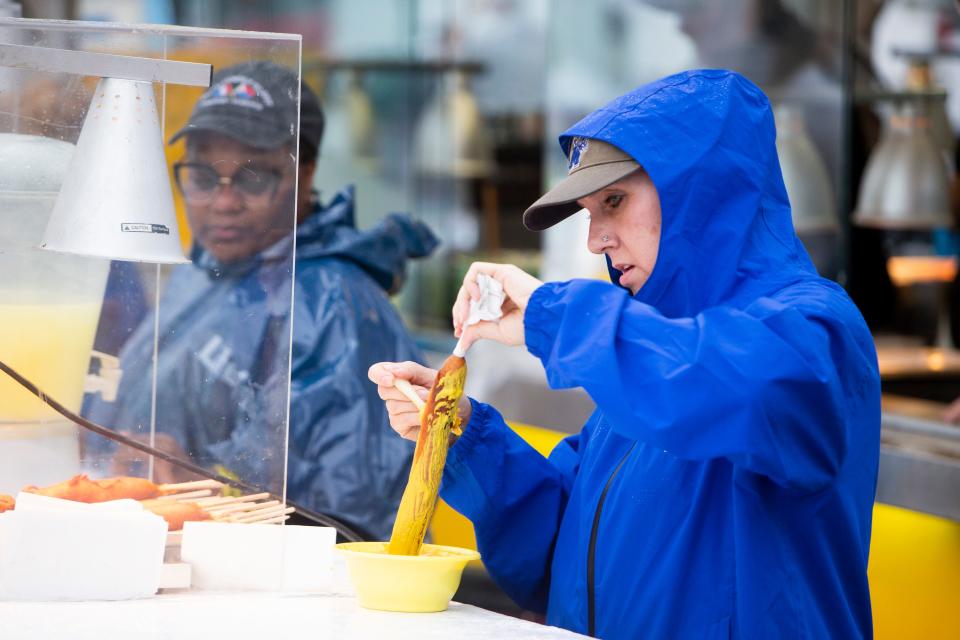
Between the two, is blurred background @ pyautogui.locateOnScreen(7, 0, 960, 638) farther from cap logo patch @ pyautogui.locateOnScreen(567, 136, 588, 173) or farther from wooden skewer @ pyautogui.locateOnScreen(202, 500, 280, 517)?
cap logo patch @ pyautogui.locateOnScreen(567, 136, 588, 173)

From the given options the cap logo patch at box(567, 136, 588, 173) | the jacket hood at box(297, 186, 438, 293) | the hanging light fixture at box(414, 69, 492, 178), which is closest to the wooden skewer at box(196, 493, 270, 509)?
the cap logo patch at box(567, 136, 588, 173)

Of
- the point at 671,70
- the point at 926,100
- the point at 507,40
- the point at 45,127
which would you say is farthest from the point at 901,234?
the point at 45,127

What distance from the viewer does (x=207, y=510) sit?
5.98 feet

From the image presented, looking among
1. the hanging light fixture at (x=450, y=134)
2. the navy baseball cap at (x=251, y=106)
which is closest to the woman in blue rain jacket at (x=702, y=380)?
the navy baseball cap at (x=251, y=106)

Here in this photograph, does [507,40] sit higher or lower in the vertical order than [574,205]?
higher

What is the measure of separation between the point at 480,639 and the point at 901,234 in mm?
4539

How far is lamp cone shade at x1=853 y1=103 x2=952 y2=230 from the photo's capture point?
174 inches

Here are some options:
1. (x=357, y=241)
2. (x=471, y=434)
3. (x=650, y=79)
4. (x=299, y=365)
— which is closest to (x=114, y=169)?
(x=471, y=434)

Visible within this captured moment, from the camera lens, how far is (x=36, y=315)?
1818 mm

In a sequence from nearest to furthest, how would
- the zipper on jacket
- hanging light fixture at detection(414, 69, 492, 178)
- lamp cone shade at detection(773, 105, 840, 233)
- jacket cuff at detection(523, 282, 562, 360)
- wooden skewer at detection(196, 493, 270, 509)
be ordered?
jacket cuff at detection(523, 282, 562, 360), the zipper on jacket, wooden skewer at detection(196, 493, 270, 509), lamp cone shade at detection(773, 105, 840, 233), hanging light fixture at detection(414, 69, 492, 178)

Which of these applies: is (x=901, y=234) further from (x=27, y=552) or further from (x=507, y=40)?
(x=27, y=552)

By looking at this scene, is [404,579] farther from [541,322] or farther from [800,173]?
[800,173]

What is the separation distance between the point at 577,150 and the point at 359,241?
1.22 meters

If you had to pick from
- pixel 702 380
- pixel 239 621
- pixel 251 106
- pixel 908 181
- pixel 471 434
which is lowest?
pixel 239 621
